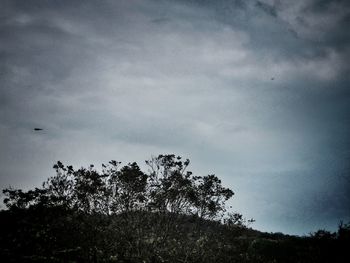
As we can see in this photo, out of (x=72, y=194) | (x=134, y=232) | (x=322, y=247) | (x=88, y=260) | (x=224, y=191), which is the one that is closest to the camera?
(x=88, y=260)

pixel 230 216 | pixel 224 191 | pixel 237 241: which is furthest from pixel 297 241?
pixel 224 191

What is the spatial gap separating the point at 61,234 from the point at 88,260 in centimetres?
496

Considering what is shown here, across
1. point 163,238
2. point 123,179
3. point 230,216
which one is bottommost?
point 163,238

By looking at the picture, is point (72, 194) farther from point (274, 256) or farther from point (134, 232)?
point (274, 256)

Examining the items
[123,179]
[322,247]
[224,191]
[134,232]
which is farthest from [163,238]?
[322,247]

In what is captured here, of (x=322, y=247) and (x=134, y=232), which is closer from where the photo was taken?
(x=134, y=232)

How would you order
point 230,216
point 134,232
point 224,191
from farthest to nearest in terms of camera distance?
point 230,216, point 224,191, point 134,232

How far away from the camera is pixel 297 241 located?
32531mm

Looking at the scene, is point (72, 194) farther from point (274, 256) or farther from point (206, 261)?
point (274, 256)

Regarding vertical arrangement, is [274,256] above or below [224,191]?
below

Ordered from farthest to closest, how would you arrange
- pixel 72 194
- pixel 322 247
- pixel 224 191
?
1. pixel 322 247
2. pixel 224 191
3. pixel 72 194

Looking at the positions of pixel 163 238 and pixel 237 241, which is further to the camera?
pixel 237 241

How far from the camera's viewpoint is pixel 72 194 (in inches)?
789

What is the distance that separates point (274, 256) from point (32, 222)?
2292 centimetres
